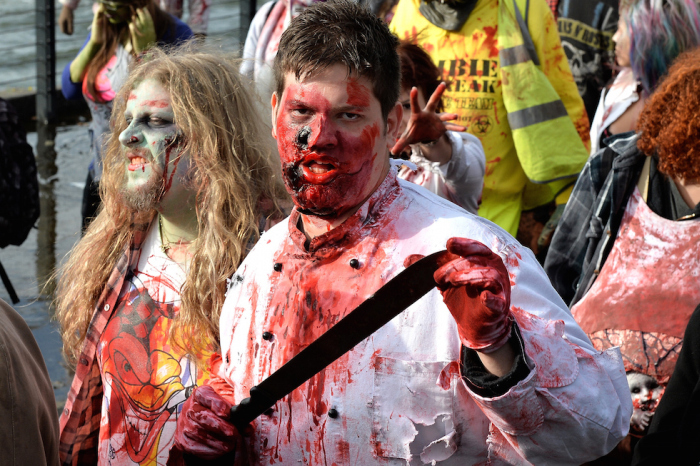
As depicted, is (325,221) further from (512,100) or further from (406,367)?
(512,100)

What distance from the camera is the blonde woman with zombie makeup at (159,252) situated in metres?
2.37

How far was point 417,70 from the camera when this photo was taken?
130 inches

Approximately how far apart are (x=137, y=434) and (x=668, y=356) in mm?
1779

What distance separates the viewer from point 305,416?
1.74m

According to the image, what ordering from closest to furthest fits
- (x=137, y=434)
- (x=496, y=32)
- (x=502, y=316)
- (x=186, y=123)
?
(x=502, y=316), (x=137, y=434), (x=186, y=123), (x=496, y=32)

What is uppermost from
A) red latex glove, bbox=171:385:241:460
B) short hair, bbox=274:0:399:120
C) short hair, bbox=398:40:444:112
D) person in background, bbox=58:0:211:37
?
short hair, bbox=274:0:399:120

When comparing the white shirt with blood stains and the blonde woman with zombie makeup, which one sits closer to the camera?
the white shirt with blood stains

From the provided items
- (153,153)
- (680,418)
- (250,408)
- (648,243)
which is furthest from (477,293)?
(648,243)

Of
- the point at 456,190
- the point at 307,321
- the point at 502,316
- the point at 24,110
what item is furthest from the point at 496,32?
the point at 24,110

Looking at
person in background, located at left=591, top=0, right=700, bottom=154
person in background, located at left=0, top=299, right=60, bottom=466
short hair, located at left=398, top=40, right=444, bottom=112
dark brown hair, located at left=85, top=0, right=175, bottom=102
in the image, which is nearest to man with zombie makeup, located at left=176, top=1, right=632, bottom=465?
person in background, located at left=0, top=299, right=60, bottom=466

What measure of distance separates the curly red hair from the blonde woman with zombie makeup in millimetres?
1418

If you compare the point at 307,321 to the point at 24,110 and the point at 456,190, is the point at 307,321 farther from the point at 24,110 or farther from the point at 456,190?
the point at 24,110

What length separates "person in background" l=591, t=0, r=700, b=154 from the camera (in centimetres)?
376

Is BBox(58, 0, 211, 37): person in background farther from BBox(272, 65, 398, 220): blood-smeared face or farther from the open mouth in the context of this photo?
BBox(272, 65, 398, 220): blood-smeared face
